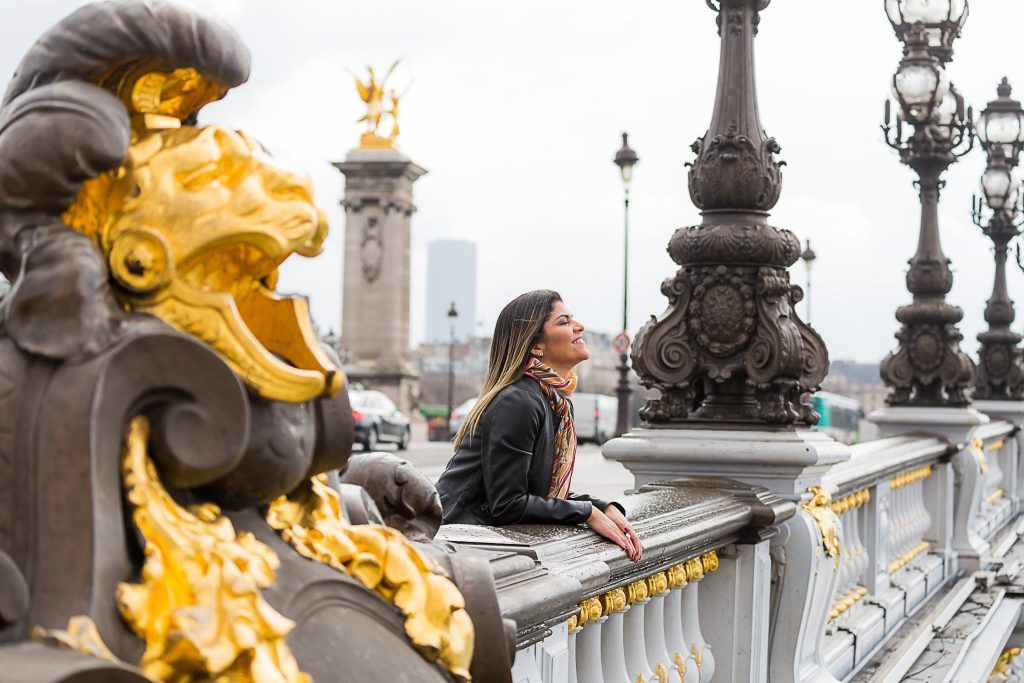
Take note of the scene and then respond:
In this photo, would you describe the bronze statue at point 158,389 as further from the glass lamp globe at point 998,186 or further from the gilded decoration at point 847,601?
the glass lamp globe at point 998,186

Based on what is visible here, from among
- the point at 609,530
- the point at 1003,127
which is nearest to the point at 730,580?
the point at 609,530

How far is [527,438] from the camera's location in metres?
4.36

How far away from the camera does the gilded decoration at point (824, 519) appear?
632 centimetres

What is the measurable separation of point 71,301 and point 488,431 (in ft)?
A: 9.72

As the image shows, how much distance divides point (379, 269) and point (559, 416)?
5137 centimetres

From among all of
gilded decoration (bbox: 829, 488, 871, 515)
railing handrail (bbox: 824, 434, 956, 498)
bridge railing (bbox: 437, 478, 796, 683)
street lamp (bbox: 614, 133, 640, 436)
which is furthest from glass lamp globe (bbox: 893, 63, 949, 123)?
street lamp (bbox: 614, 133, 640, 436)

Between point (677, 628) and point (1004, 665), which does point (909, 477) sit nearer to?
point (1004, 665)

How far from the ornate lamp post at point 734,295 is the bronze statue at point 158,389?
4941 mm

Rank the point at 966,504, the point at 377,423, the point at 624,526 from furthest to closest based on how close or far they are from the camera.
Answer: the point at 377,423, the point at 966,504, the point at 624,526

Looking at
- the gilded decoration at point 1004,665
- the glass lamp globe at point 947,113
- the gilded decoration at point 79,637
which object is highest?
the glass lamp globe at point 947,113

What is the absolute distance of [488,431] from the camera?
4.40 m

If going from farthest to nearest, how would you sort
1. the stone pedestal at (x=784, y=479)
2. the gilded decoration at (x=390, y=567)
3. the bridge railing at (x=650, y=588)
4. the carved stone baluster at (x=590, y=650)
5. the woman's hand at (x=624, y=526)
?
1. the stone pedestal at (x=784, y=479)
2. the woman's hand at (x=624, y=526)
3. the carved stone baluster at (x=590, y=650)
4. the bridge railing at (x=650, y=588)
5. the gilded decoration at (x=390, y=567)

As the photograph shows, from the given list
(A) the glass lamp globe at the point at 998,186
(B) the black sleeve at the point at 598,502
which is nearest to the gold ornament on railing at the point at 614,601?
(B) the black sleeve at the point at 598,502

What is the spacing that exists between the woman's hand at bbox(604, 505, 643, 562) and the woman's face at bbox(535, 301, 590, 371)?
2.42 feet
